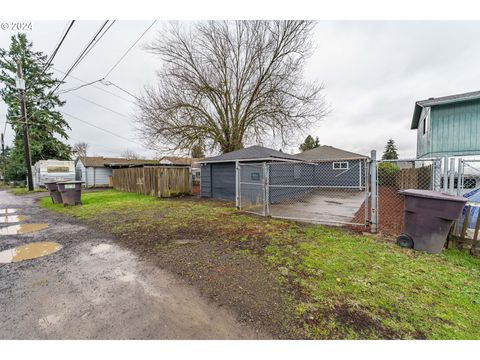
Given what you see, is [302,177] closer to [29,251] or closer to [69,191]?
[29,251]

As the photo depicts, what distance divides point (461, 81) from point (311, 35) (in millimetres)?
8420

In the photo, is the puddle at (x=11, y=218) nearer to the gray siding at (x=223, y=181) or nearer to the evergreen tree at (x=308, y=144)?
the gray siding at (x=223, y=181)

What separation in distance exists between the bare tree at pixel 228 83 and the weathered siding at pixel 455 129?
5779mm

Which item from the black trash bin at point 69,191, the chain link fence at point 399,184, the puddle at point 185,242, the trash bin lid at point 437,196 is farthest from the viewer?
the black trash bin at point 69,191

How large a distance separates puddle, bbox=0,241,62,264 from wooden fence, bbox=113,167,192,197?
783 cm

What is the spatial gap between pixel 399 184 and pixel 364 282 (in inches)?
518

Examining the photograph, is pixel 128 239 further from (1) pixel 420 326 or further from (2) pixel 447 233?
(2) pixel 447 233

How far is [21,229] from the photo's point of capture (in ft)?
18.3

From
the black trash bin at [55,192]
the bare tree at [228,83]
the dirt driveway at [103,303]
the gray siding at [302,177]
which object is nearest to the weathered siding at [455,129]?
the gray siding at [302,177]

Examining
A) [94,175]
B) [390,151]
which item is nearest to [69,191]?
[94,175]

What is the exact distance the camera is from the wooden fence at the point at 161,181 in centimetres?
1220

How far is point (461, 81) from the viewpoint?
988 centimetres

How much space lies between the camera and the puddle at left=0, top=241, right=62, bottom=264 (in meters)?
3.65

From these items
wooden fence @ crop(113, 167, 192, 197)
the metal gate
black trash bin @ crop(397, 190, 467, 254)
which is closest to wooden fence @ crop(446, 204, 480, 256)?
black trash bin @ crop(397, 190, 467, 254)
